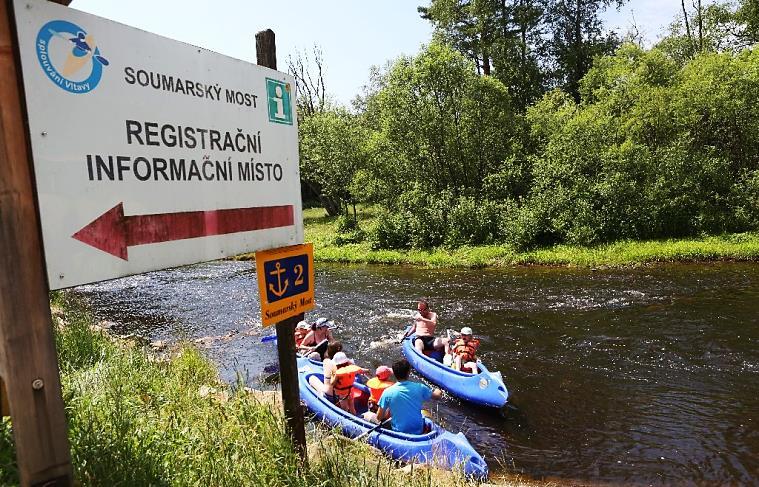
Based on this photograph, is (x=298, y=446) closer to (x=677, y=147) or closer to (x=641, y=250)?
(x=641, y=250)

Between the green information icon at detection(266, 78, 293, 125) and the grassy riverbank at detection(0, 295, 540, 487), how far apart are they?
88.7 inches

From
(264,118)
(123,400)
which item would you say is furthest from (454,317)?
(264,118)

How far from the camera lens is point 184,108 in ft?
8.65

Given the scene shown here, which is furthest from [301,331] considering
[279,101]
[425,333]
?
[279,101]

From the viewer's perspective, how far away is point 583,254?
17.7m

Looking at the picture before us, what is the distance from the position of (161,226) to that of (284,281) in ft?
3.50

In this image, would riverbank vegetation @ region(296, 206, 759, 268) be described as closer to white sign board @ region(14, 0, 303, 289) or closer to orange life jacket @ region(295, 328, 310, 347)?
orange life jacket @ region(295, 328, 310, 347)

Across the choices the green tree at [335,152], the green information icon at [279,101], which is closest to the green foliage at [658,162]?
the green tree at [335,152]

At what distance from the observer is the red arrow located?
2213 millimetres

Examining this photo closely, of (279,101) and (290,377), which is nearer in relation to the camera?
(279,101)

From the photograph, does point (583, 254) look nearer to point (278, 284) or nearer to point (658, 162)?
point (658, 162)

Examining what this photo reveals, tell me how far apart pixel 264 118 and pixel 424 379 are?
7.02 metres

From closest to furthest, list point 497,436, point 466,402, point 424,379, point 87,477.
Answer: point 87,477 → point 497,436 → point 466,402 → point 424,379

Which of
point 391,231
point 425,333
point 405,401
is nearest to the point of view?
point 405,401
